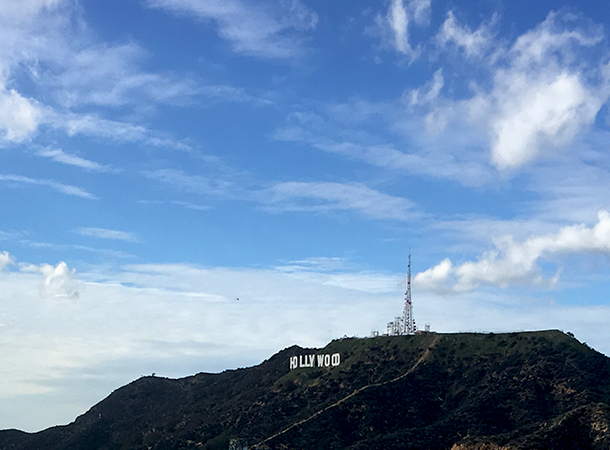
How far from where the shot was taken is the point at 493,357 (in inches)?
6511

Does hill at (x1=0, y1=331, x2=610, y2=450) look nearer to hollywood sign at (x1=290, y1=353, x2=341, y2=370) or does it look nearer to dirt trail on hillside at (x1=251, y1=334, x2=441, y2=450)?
dirt trail on hillside at (x1=251, y1=334, x2=441, y2=450)

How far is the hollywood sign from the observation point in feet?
609

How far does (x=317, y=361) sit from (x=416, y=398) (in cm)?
4011

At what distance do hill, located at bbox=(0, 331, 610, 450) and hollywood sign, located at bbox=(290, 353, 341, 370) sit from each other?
32.7 inches

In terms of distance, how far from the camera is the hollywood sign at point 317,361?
185625 millimetres

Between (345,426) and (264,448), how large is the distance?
17543 mm

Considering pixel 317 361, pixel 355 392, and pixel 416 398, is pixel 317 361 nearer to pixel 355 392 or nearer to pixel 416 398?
pixel 355 392

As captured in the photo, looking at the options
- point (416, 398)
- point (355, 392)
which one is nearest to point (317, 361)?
point (355, 392)

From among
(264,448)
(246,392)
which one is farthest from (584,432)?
(246,392)

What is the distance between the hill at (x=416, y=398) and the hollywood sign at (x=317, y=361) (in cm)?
83

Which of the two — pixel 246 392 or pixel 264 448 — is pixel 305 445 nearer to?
pixel 264 448

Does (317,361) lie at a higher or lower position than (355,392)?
higher

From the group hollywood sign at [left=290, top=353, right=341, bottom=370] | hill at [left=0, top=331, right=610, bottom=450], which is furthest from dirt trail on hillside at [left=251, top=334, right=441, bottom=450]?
hollywood sign at [left=290, top=353, right=341, bottom=370]

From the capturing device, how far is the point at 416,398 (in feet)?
519
